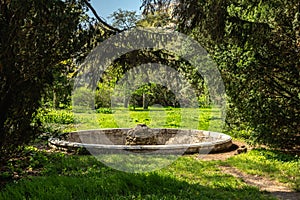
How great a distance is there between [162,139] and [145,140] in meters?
1.82

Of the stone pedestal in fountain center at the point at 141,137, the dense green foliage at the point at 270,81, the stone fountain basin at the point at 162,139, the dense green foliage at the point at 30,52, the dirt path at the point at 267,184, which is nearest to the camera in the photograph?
the dense green foliage at the point at 30,52

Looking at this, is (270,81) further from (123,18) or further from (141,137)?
(123,18)

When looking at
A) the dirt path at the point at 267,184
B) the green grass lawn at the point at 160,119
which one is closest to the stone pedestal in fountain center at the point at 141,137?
the dirt path at the point at 267,184

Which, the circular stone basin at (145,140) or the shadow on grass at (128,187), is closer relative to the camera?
the shadow on grass at (128,187)

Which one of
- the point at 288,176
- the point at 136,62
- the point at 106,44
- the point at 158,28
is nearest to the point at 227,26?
the point at 158,28

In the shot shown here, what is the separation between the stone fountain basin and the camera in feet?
27.0

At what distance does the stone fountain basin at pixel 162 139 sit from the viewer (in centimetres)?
822

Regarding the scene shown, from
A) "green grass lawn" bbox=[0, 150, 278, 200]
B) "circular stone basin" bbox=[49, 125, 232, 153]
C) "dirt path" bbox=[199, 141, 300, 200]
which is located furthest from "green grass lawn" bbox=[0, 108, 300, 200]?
"circular stone basin" bbox=[49, 125, 232, 153]

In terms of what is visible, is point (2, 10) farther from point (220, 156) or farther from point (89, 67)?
point (220, 156)

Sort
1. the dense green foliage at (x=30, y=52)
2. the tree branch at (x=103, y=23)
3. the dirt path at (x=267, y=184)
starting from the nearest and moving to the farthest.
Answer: the dense green foliage at (x=30, y=52)
the dirt path at (x=267, y=184)
the tree branch at (x=103, y=23)

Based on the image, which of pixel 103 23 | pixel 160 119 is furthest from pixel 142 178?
pixel 160 119

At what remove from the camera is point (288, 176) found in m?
6.16

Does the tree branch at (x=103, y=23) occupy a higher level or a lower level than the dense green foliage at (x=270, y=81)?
higher

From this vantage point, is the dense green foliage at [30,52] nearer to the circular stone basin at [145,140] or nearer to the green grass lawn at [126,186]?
the green grass lawn at [126,186]
